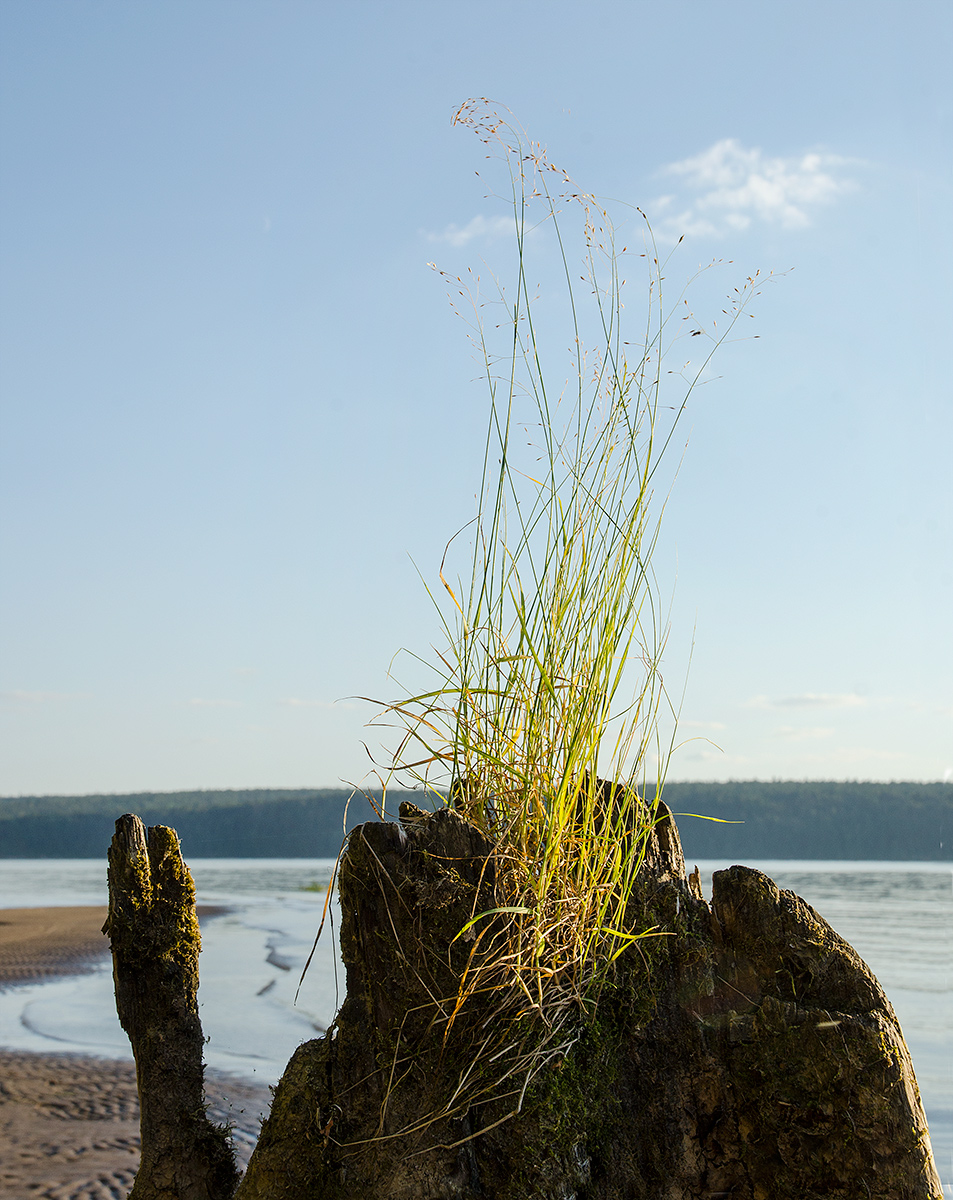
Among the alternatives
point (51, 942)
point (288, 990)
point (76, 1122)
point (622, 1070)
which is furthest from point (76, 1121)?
point (51, 942)

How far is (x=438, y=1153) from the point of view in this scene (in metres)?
1.55

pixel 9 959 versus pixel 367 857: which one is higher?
pixel 367 857

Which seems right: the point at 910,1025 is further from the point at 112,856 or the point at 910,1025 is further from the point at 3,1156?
the point at 112,856

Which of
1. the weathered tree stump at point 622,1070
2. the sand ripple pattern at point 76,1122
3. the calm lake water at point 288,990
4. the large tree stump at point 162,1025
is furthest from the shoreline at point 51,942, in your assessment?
the weathered tree stump at point 622,1070

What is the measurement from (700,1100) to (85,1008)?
8.89 m

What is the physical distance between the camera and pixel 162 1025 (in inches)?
79.3

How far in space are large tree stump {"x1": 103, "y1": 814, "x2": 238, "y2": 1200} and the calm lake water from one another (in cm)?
60

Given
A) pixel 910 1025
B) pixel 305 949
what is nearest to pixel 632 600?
pixel 910 1025

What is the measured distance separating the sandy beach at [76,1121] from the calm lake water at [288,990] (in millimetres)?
403

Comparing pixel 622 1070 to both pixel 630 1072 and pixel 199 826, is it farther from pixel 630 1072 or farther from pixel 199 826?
pixel 199 826

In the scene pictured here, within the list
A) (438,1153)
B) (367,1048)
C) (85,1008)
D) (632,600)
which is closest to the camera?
(438,1153)

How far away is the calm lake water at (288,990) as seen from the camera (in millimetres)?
6430

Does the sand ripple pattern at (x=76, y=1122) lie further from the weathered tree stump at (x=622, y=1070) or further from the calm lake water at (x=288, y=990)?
the weathered tree stump at (x=622, y=1070)

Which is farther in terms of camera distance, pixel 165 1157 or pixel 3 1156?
pixel 3 1156
